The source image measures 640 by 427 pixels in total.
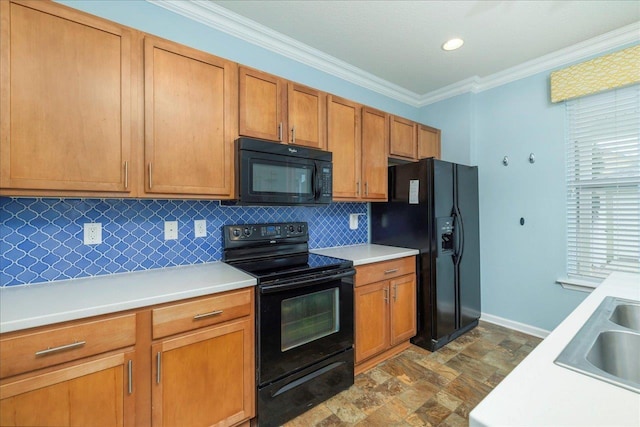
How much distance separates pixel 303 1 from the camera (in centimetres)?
202

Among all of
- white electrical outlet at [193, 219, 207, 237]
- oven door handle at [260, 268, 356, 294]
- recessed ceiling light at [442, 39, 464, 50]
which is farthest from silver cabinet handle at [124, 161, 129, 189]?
recessed ceiling light at [442, 39, 464, 50]

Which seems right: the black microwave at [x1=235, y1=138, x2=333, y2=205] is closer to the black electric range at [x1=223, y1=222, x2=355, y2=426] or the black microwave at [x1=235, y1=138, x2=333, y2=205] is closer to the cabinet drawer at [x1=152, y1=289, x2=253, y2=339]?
the black electric range at [x1=223, y1=222, x2=355, y2=426]

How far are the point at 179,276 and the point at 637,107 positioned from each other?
369cm

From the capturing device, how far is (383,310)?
242cm

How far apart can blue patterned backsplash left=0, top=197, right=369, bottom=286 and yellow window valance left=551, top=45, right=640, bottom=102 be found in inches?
113

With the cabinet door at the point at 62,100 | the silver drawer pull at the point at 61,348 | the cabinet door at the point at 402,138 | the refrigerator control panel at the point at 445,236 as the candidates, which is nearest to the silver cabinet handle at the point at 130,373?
the silver drawer pull at the point at 61,348

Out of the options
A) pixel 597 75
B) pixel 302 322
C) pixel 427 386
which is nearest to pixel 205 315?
pixel 302 322

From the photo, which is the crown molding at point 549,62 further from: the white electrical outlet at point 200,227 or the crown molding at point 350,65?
the white electrical outlet at point 200,227

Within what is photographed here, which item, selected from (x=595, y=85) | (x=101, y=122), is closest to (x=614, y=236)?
(x=595, y=85)

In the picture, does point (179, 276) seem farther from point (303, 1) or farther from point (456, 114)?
point (456, 114)

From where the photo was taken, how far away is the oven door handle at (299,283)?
166 centimetres

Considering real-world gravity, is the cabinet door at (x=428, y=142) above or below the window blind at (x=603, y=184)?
above

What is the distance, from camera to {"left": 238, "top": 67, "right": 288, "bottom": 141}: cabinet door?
193cm

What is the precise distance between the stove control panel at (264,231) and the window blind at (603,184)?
2.51 meters
